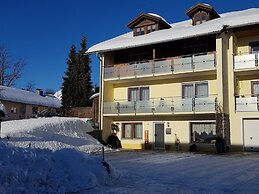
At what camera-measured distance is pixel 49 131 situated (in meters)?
23.2

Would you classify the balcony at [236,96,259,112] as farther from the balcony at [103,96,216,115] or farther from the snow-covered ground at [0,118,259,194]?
the snow-covered ground at [0,118,259,194]

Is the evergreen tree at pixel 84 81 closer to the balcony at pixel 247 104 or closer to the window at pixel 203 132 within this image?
the window at pixel 203 132

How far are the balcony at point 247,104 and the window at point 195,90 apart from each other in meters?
2.52

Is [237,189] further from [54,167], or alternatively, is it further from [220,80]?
[220,80]

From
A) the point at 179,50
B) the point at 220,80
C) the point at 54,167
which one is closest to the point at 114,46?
the point at 179,50

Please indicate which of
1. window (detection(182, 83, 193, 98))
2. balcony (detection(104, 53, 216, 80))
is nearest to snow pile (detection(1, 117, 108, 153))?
balcony (detection(104, 53, 216, 80))

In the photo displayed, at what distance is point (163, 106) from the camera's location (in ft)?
80.4

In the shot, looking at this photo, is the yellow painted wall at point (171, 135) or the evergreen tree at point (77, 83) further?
the evergreen tree at point (77, 83)

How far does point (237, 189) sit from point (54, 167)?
511 cm

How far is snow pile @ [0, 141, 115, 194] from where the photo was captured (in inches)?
301

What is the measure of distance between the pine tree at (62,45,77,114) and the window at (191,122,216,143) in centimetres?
1923

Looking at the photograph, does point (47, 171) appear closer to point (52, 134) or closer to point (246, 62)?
point (52, 134)

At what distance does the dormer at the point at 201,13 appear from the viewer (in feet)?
88.9

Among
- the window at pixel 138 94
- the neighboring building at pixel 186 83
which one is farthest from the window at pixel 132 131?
the window at pixel 138 94
